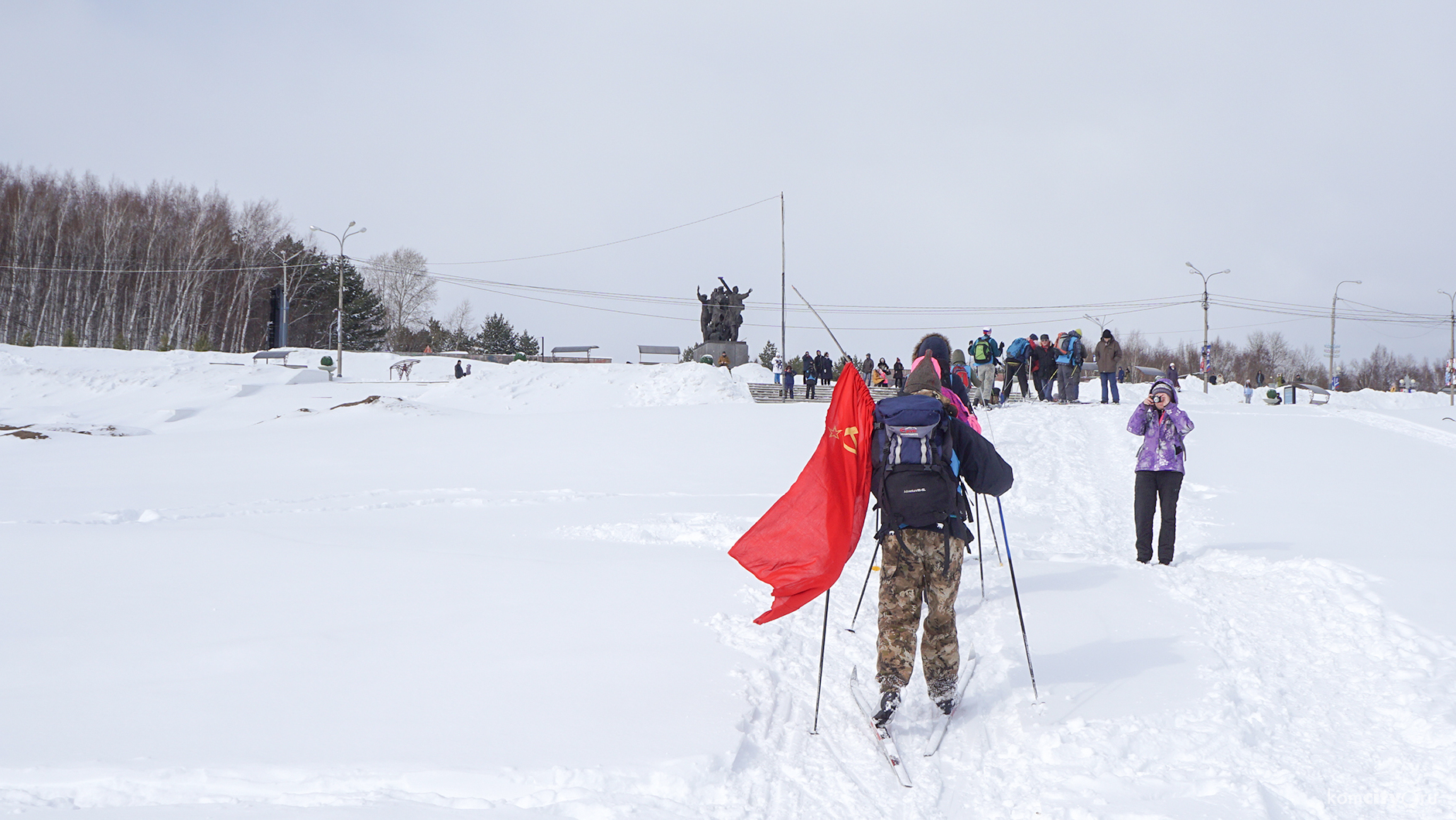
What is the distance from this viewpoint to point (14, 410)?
22422 mm

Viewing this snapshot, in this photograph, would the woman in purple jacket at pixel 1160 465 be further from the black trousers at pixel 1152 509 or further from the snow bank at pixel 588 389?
the snow bank at pixel 588 389

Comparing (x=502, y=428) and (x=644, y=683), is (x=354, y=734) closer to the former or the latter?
(x=644, y=683)

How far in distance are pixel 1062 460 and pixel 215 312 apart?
57.3 meters

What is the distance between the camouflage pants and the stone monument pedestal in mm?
33820

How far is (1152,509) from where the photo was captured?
300 inches

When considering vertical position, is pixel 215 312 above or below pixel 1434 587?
above

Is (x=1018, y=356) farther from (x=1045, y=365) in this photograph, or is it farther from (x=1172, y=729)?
(x=1172, y=729)

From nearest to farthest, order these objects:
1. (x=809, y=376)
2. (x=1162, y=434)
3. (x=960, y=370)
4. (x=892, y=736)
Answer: (x=892, y=736) → (x=1162, y=434) → (x=960, y=370) → (x=809, y=376)

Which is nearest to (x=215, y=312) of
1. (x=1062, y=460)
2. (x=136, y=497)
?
(x=136, y=497)

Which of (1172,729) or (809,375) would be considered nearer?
(1172,729)

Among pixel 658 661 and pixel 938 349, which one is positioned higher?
pixel 938 349

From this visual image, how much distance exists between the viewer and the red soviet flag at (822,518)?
4.20 m

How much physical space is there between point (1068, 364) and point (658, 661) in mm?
17264

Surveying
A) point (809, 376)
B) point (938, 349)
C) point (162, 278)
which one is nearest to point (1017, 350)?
point (809, 376)
